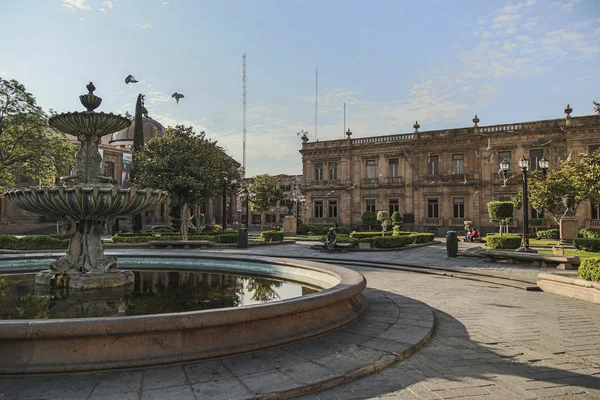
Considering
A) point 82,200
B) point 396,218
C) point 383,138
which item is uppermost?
point 383,138

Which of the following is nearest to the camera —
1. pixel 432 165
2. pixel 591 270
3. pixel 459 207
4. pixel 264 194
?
pixel 591 270

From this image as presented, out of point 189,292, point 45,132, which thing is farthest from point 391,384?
point 45,132

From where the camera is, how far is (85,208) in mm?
6582

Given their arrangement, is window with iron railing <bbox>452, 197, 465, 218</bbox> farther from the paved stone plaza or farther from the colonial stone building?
the paved stone plaza

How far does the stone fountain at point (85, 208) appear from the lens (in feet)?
21.1

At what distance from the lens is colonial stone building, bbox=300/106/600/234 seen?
34281mm

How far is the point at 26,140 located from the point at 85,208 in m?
19.9

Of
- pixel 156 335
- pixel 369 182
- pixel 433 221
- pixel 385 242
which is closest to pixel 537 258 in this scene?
pixel 385 242

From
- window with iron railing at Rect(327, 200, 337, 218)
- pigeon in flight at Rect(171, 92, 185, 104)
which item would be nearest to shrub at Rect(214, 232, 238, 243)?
window with iron railing at Rect(327, 200, 337, 218)

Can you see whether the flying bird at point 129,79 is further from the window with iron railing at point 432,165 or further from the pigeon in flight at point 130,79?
the window with iron railing at point 432,165

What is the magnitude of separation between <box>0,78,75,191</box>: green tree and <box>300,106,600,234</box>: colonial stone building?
92.5 feet

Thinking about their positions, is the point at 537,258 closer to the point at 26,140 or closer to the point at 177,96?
the point at 26,140

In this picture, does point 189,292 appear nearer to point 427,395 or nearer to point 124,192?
point 124,192

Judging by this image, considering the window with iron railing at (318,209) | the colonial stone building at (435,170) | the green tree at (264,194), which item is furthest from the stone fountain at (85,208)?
the green tree at (264,194)
